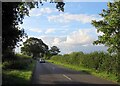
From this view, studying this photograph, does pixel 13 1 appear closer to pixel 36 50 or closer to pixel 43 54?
pixel 36 50

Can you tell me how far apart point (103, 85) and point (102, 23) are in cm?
866

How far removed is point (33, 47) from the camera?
157m

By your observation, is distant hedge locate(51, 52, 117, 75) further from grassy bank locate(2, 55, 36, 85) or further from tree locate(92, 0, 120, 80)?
grassy bank locate(2, 55, 36, 85)

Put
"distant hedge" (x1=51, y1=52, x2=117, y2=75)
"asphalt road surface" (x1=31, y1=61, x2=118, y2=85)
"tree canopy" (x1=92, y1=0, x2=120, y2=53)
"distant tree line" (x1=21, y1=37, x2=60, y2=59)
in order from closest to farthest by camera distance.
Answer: "asphalt road surface" (x1=31, y1=61, x2=118, y2=85) → "tree canopy" (x1=92, y1=0, x2=120, y2=53) → "distant hedge" (x1=51, y1=52, x2=117, y2=75) → "distant tree line" (x1=21, y1=37, x2=60, y2=59)

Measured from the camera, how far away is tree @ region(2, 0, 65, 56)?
1853 cm

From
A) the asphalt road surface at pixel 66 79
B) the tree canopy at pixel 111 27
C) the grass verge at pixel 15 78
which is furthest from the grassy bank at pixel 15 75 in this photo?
the tree canopy at pixel 111 27

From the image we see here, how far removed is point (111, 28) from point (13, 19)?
10.6 meters

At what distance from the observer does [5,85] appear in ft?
61.3

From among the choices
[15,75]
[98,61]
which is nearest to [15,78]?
[15,75]

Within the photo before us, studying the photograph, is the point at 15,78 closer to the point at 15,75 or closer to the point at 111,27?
the point at 15,75

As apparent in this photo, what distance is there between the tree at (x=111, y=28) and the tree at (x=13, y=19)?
8430 mm

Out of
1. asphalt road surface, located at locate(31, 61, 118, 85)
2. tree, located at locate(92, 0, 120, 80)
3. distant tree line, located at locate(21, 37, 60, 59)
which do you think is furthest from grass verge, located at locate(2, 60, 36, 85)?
distant tree line, located at locate(21, 37, 60, 59)

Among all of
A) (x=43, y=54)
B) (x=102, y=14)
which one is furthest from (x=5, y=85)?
(x=43, y=54)

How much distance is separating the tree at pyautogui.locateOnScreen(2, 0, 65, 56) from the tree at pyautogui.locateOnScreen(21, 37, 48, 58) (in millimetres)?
131639
